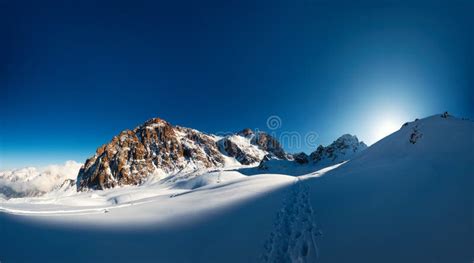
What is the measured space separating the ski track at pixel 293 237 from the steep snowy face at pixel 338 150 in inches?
5191

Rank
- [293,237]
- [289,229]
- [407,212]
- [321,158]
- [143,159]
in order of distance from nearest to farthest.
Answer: [293,237], [407,212], [289,229], [321,158], [143,159]

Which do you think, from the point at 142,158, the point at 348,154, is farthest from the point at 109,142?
the point at 348,154

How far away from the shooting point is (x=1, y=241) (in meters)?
7.06

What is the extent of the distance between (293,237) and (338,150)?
476ft

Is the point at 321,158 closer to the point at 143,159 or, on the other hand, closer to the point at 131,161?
the point at 143,159

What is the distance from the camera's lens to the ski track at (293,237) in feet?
22.9

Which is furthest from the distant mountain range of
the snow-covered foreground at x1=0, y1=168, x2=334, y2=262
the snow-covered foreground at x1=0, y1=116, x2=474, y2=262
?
the snow-covered foreground at x1=0, y1=168, x2=334, y2=262

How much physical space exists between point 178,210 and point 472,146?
69.7ft

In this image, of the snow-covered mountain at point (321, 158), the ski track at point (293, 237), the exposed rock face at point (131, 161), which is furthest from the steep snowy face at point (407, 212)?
the exposed rock face at point (131, 161)

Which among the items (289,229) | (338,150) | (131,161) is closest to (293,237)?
(289,229)

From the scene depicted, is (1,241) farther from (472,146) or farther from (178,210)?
(472,146)

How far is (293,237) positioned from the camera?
8164 mm

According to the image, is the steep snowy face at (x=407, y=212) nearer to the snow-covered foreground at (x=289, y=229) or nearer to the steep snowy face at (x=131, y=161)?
the snow-covered foreground at (x=289, y=229)

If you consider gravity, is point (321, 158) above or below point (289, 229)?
above
